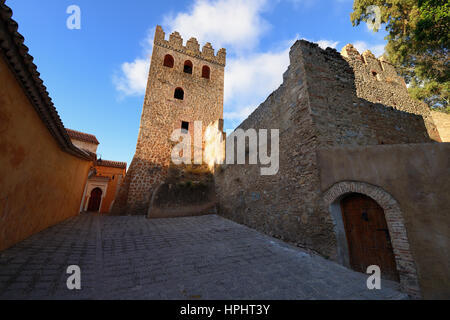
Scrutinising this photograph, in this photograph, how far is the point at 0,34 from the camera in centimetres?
215

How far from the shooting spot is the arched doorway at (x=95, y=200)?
48.9 feet

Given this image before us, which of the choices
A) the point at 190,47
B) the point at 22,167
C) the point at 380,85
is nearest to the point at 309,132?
the point at 22,167

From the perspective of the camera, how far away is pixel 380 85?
7.82m

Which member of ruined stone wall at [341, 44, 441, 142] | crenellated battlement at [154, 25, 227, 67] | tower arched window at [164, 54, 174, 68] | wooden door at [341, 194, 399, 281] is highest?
crenellated battlement at [154, 25, 227, 67]

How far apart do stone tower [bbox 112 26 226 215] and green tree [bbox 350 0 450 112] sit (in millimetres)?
9393

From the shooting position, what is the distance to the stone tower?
10.6m

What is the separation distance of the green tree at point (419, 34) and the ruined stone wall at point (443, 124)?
177 centimetres

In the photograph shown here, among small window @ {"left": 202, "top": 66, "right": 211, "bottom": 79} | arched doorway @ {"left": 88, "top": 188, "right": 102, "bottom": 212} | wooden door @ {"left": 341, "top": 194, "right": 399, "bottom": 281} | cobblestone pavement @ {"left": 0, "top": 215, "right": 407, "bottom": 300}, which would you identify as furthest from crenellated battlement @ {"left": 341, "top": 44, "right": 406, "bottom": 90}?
arched doorway @ {"left": 88, "top": 188, "right": 102, "bottom": 212}

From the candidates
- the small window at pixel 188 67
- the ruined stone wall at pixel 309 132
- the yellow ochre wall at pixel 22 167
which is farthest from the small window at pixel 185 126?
the yellow ochre wall at pixel 22 167

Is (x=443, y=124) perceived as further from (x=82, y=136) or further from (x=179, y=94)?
(x=82, y=136)

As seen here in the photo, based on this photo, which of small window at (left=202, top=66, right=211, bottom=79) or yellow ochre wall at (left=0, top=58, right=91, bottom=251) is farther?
small window at (left=202, top=66, right=211, bottom=79)

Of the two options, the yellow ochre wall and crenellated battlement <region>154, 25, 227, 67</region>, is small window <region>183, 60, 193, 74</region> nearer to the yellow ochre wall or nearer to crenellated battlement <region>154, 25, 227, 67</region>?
crenellated battlement <region>154, 25, 227, 67</region>

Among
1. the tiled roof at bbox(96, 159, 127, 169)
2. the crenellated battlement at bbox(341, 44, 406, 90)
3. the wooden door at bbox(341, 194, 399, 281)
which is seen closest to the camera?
the wooden door at bbox(341, 194, 399, 281)
